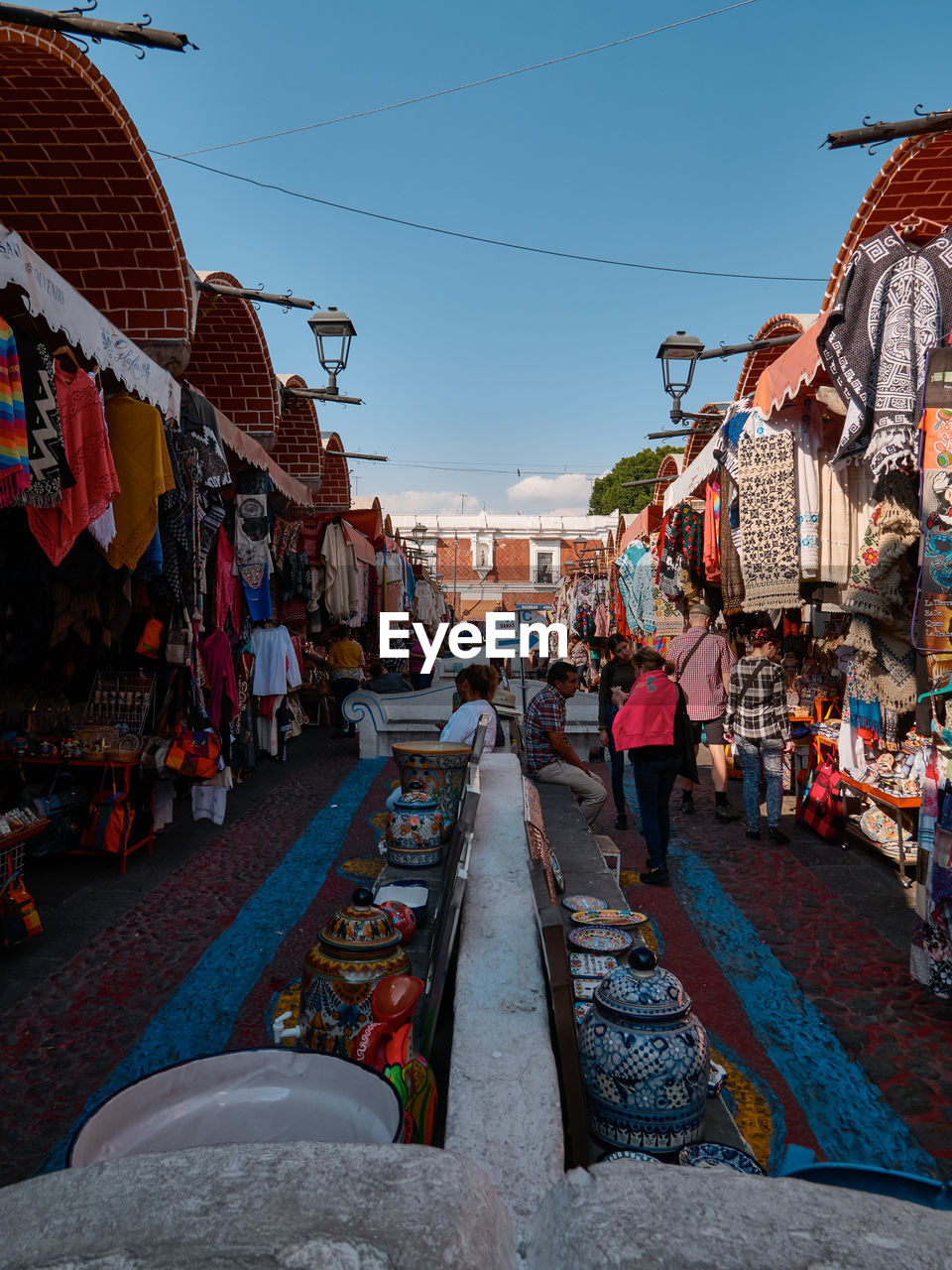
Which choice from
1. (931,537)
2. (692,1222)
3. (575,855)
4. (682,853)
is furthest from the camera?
(682,853)

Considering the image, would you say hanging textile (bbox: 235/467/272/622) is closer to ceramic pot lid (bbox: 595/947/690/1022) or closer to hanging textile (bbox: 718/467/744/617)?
hanging textile (bbox: 718/467/744/617)

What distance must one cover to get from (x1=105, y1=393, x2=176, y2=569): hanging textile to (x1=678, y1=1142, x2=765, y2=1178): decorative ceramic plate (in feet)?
12.6

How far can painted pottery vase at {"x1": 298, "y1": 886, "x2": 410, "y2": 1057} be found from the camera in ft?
6.18

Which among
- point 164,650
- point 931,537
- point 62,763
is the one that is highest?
point 931,537

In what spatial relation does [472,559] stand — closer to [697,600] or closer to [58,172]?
[697,600]

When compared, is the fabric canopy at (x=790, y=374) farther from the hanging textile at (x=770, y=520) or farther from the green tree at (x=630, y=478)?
the green tree at (x=630, y=478)

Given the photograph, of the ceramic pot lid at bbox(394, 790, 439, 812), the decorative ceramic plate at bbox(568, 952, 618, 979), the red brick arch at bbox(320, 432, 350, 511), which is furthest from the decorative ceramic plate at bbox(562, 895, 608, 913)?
the red brick arch at bbox(320, 432, 350, 511)

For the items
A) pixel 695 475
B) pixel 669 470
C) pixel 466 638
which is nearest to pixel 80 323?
pixel 695 475

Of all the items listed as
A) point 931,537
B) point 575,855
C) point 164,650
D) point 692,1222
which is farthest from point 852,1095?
point 164,650

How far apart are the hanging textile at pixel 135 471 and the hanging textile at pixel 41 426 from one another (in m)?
0.92

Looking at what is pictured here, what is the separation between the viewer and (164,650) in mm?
5891

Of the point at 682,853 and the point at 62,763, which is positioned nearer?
the point at 62,763

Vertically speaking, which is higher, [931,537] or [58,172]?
[58,172]

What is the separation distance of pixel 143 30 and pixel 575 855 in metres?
4.39
